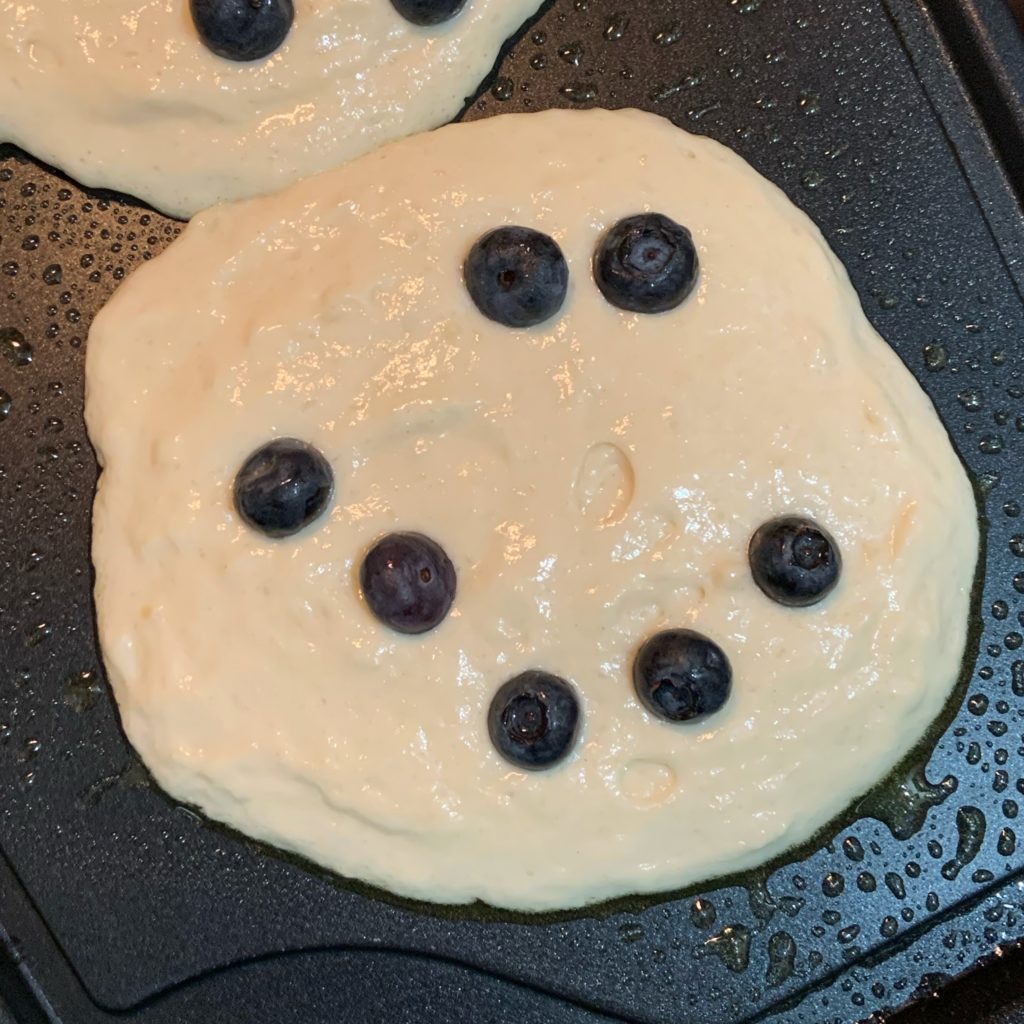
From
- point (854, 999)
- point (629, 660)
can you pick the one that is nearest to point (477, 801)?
point (629, 660)

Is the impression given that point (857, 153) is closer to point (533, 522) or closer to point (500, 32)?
point (500, 32)

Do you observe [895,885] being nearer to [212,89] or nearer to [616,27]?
[616,27]

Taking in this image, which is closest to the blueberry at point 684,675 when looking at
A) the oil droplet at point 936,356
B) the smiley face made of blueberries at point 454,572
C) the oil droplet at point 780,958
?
the smiley face made of blueberries at point 454,572

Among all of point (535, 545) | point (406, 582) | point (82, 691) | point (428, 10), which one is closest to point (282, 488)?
point (406, 582)

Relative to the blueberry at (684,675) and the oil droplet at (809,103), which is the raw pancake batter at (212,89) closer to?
the oil droplet at (809,103)

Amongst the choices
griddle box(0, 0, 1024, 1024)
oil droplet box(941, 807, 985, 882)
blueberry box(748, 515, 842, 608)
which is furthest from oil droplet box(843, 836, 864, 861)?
blueberry box(748, 515, 842, 608)

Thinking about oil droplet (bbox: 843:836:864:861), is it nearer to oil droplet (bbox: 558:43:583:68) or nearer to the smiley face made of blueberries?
the smiley face made of blueberries
